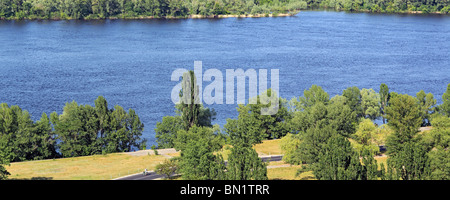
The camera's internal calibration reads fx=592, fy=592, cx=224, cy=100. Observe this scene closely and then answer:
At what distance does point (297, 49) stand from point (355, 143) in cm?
5964

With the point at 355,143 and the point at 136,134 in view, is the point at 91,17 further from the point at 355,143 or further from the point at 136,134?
the point at 355,143

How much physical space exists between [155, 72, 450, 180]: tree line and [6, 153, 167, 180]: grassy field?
452cm

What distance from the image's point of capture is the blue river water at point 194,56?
291ft

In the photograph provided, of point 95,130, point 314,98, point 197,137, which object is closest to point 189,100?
point 197,137

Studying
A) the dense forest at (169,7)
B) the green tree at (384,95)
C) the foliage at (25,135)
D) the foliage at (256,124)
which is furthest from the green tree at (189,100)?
the dense forest at (169,7)

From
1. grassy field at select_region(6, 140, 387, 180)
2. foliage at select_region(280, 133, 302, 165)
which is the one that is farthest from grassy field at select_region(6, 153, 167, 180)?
foliage at select_region(280, 133, 302, 165)

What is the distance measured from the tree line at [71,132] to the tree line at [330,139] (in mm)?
4337

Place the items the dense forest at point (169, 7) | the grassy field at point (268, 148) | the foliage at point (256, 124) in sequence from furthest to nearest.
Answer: the dense forest at point (169, 7) → the foliage at point (256, 124) → the grassy field at point (268, 148)

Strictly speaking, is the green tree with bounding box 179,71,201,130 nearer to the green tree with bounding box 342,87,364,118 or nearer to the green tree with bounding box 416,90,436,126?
the green tree with bounding box 342,87,364,118

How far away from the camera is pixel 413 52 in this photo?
4796 inches

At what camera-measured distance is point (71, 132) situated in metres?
68.1

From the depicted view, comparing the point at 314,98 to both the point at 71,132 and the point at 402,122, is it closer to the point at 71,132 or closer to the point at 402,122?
the point at 402,122

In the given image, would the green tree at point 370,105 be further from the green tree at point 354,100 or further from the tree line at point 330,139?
the green tree at point 354,100

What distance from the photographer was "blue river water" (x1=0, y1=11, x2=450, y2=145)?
8869 centimetres
